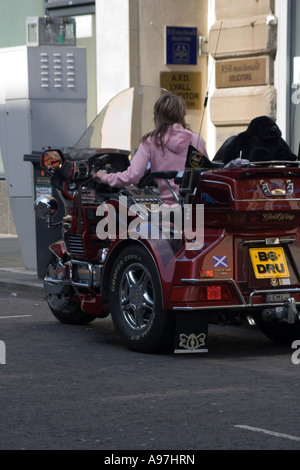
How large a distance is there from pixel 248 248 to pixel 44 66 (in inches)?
210

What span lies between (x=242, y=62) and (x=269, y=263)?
7510 millimetres

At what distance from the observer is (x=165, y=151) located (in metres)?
8.12

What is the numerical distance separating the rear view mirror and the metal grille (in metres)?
0.55

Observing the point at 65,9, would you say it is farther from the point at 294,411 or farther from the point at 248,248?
the point at 294,411

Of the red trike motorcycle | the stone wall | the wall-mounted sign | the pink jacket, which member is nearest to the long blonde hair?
the pink jacket

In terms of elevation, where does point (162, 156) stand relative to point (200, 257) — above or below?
above

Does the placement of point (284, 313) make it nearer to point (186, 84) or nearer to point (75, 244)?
point (75, 244)

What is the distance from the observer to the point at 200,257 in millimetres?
7410

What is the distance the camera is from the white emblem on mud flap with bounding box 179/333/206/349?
7.52m

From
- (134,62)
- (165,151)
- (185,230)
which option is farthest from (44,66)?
(185,230)

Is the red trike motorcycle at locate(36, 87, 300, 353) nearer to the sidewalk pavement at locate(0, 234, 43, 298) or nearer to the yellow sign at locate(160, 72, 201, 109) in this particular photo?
the sidewalk pavement at locate(0, 234, 43, 298)

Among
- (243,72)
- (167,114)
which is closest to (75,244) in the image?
(167,114)

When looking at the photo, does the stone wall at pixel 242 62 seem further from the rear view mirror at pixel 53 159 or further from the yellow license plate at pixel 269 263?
the yellow license plate at pixel 269 263

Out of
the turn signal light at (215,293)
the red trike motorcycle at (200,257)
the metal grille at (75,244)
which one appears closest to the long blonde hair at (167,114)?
the red trike motorcycle at (200,257)
